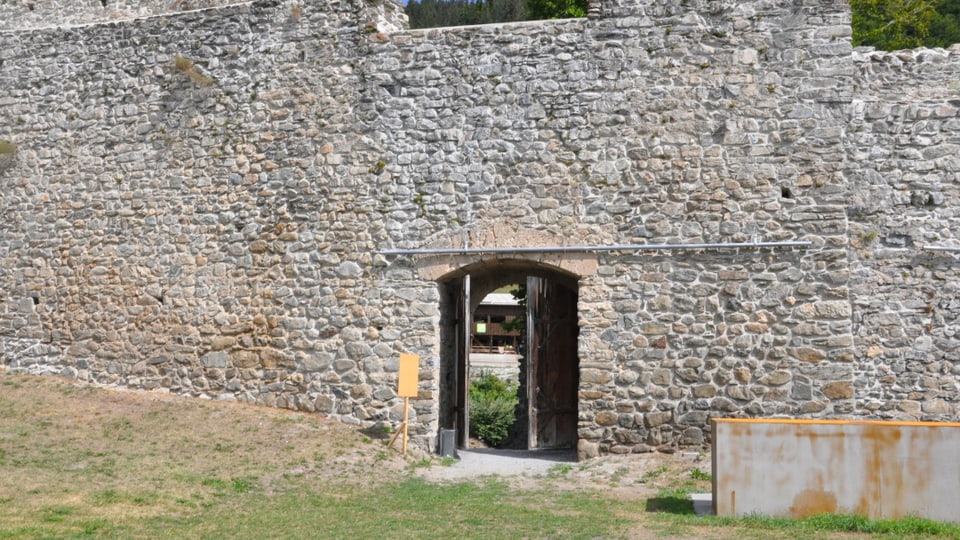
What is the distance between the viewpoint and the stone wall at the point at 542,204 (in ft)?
35.4

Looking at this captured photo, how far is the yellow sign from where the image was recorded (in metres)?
11.1

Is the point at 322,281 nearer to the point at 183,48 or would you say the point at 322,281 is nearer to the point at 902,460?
the point at 183,48

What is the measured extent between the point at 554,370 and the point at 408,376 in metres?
3.00

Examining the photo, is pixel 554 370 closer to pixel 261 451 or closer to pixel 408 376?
pixel 408 376

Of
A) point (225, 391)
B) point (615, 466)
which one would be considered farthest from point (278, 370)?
point (615, 466)

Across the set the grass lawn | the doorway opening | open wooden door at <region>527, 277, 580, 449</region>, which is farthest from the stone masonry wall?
open wooden door at <region>527, 277, 580, 449</region>

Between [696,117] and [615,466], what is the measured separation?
3.72 metres

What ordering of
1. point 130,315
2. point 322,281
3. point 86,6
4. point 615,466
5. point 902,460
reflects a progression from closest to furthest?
1. point 902,460
2. point 615,466
3. point 322,281
4. point 130,315
5. point 86,6

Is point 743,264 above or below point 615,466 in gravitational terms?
above

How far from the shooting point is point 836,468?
7691mm

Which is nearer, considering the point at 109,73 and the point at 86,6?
the point at 109,73

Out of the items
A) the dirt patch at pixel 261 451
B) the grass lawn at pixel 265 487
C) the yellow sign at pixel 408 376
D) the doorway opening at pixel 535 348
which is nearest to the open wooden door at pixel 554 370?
the doorway opening at pixel 535 348

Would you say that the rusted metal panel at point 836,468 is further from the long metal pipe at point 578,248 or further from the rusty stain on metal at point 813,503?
the long metal pipe at point 578,248

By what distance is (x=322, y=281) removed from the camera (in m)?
11.9
